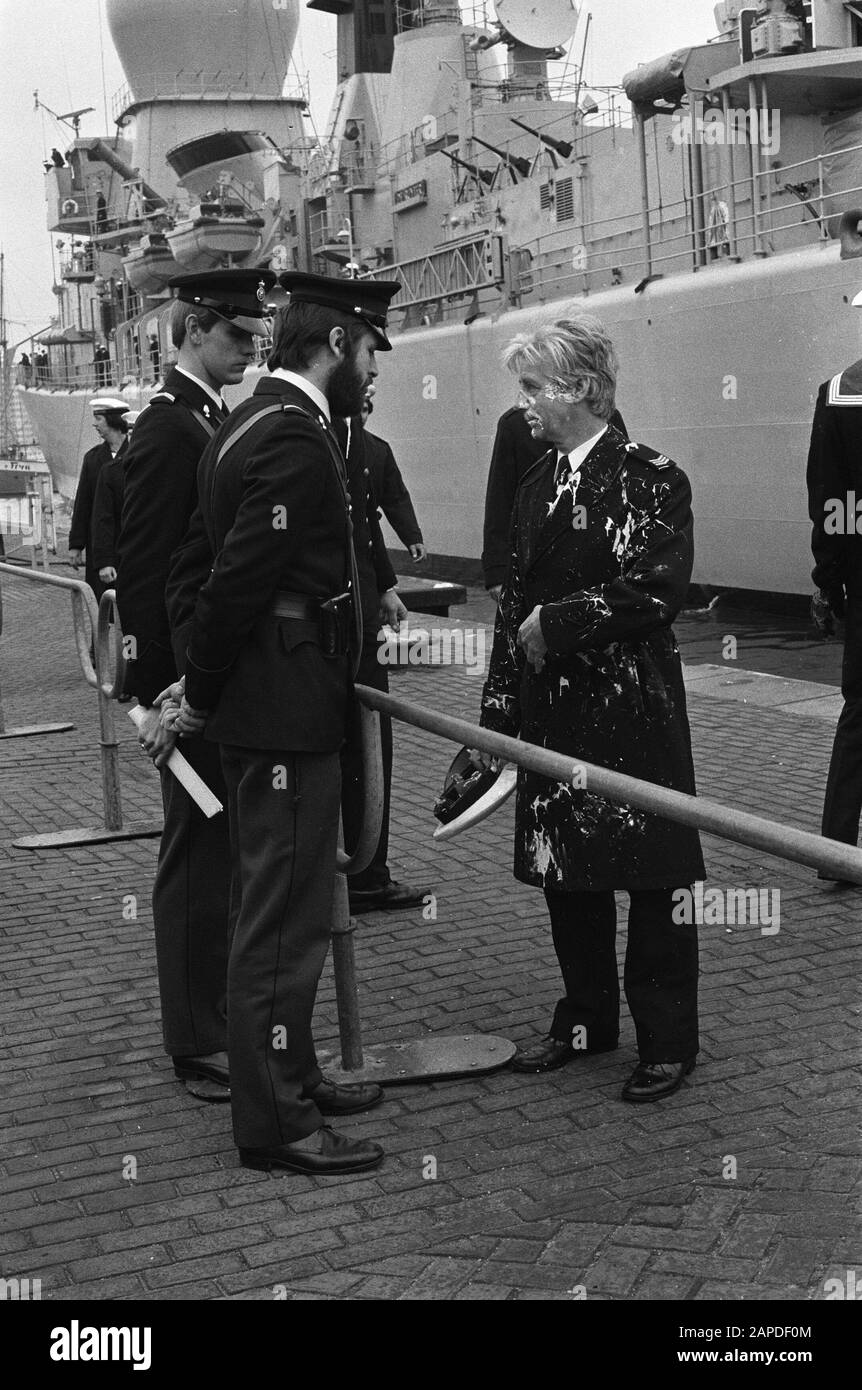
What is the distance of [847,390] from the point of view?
590 cm

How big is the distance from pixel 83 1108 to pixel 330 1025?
0.85 metres

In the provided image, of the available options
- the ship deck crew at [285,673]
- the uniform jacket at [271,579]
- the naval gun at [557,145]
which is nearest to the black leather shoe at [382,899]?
the ship deck crew at [285,673]

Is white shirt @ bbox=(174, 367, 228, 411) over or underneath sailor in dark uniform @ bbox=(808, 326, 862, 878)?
over

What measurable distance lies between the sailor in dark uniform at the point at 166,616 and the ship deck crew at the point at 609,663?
83 cm

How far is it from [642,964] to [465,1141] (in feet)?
2.15

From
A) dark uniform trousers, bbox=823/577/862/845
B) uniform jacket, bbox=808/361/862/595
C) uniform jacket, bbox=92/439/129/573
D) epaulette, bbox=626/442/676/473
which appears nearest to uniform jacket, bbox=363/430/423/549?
uniform jacket, bbox=808/361/862/595

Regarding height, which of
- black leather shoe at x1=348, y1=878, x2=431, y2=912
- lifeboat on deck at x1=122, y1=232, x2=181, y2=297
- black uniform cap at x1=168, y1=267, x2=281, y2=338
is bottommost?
black leather shoe at x1=348, y1=878, x2=431, y2=912

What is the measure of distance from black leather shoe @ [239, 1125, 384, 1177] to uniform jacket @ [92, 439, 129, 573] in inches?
294

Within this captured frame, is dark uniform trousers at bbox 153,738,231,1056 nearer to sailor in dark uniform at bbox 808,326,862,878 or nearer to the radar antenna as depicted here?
sailor in dark uniform at bbox 808,326,862,878

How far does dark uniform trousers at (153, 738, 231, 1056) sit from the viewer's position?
4.43 metres

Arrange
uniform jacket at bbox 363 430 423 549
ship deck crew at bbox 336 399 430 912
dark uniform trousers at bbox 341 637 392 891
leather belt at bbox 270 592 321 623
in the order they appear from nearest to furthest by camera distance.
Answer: leather belt at bbox 270 592 321 623 < dark uniform trousers at bbox 341 637 392 891 < ship deck crew at bbox 336 399 430 912 < uniform jacket at bbox 363 430 423 549

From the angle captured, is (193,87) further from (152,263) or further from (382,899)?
(382,899)

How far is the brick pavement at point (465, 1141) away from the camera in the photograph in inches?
130

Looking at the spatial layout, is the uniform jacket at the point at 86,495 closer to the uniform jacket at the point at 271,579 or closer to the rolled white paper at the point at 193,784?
the rolled white paper at the point at 193,784
